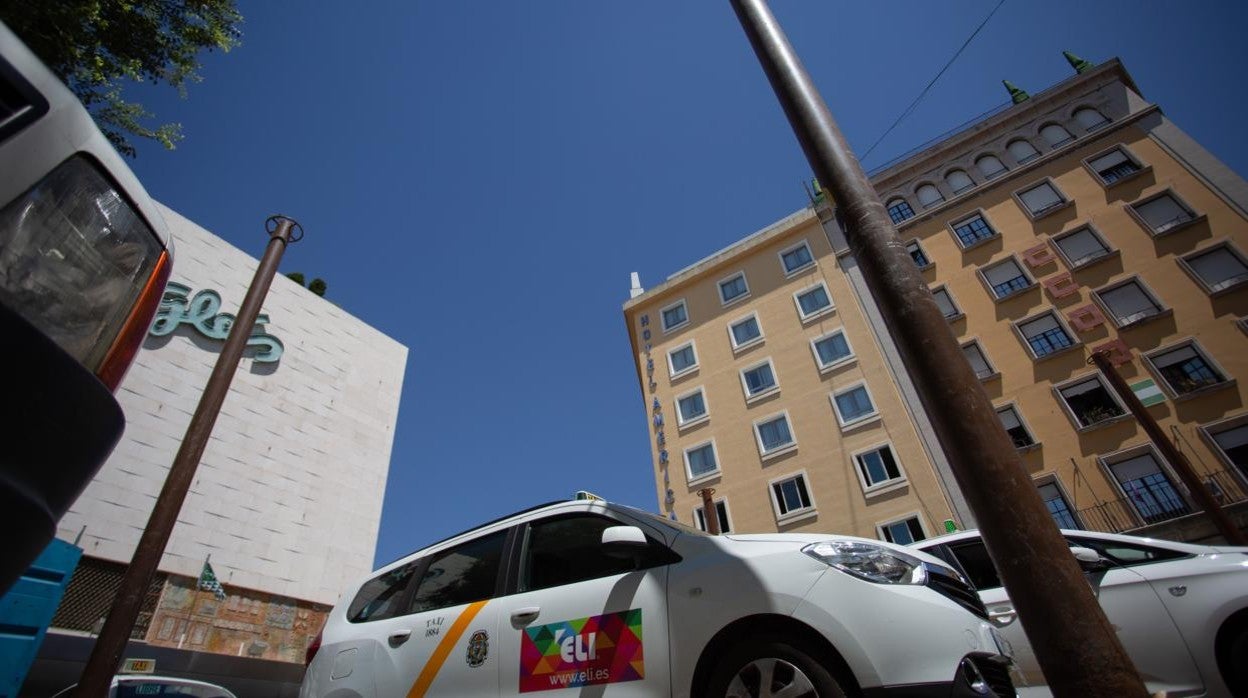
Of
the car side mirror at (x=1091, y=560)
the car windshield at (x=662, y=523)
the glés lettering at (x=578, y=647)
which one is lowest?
the glés lettering at (x=578, y=647)

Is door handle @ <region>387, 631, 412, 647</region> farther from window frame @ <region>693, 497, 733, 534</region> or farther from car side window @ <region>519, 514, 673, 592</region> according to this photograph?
window frame @ <region>693, 497, 733, 534</region>

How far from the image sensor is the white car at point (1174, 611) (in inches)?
152

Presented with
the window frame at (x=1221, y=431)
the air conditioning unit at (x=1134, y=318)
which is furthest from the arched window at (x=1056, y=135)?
the window frame at (x=1221, y=431)

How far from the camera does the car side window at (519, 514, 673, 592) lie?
3277mm

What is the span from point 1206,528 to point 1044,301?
9.13 meters

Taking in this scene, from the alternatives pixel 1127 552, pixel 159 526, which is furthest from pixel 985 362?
pixel 159 526

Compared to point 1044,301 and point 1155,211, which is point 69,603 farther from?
point 1155,211

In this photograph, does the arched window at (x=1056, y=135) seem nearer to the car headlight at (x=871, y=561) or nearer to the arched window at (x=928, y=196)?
the arched window at (x=928, y=196)

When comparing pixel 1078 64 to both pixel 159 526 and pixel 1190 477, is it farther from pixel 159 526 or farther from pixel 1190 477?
pixel 159 526

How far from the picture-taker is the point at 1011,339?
21516mm

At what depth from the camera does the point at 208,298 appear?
2005 centimetres

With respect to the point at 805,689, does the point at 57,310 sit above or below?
above

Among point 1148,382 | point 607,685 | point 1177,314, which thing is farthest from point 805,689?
point 1177,314

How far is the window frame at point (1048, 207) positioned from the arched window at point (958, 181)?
7.12ft
